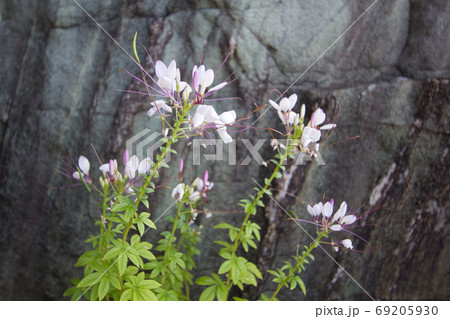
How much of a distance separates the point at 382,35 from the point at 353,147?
0.75m

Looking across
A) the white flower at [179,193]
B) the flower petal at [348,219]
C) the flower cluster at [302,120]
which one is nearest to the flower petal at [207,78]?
the flower cluster at [302,120]

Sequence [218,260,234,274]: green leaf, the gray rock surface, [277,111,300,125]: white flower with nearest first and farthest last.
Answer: [277,111,300,125]: white flower, [218,260,234,274]: green leaf, the gray rock surface

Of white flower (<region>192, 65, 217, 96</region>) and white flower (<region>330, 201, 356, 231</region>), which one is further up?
white flower (<region>192, 65, 217, 96</region>)

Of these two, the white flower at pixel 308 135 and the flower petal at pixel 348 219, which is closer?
the white flower at pixel 308 135

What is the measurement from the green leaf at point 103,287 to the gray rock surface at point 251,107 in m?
0.81

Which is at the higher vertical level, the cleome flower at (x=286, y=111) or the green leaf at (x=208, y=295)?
the cleome flower at (x=286, y=111)

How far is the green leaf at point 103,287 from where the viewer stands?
4.87 feet

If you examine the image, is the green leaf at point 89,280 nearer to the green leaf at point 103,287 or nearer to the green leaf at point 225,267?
the green leaf at point 103,287

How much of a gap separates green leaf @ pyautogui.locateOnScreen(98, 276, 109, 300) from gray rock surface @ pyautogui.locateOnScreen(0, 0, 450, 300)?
0.81m

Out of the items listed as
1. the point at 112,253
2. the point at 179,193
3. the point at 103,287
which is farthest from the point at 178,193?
the point at 103,287

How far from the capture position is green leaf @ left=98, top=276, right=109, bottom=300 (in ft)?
4.87

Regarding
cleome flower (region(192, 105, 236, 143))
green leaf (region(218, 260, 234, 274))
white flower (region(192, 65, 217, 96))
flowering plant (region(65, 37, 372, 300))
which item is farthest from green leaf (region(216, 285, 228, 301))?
white flower (region(192, 65, 217, 96))

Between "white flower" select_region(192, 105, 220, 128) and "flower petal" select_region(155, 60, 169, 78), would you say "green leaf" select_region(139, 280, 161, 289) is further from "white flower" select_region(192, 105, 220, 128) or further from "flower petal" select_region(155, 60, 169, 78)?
"flower petal" select_region(155, 60, 169, 78)

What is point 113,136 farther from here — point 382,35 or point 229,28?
point 382,35
